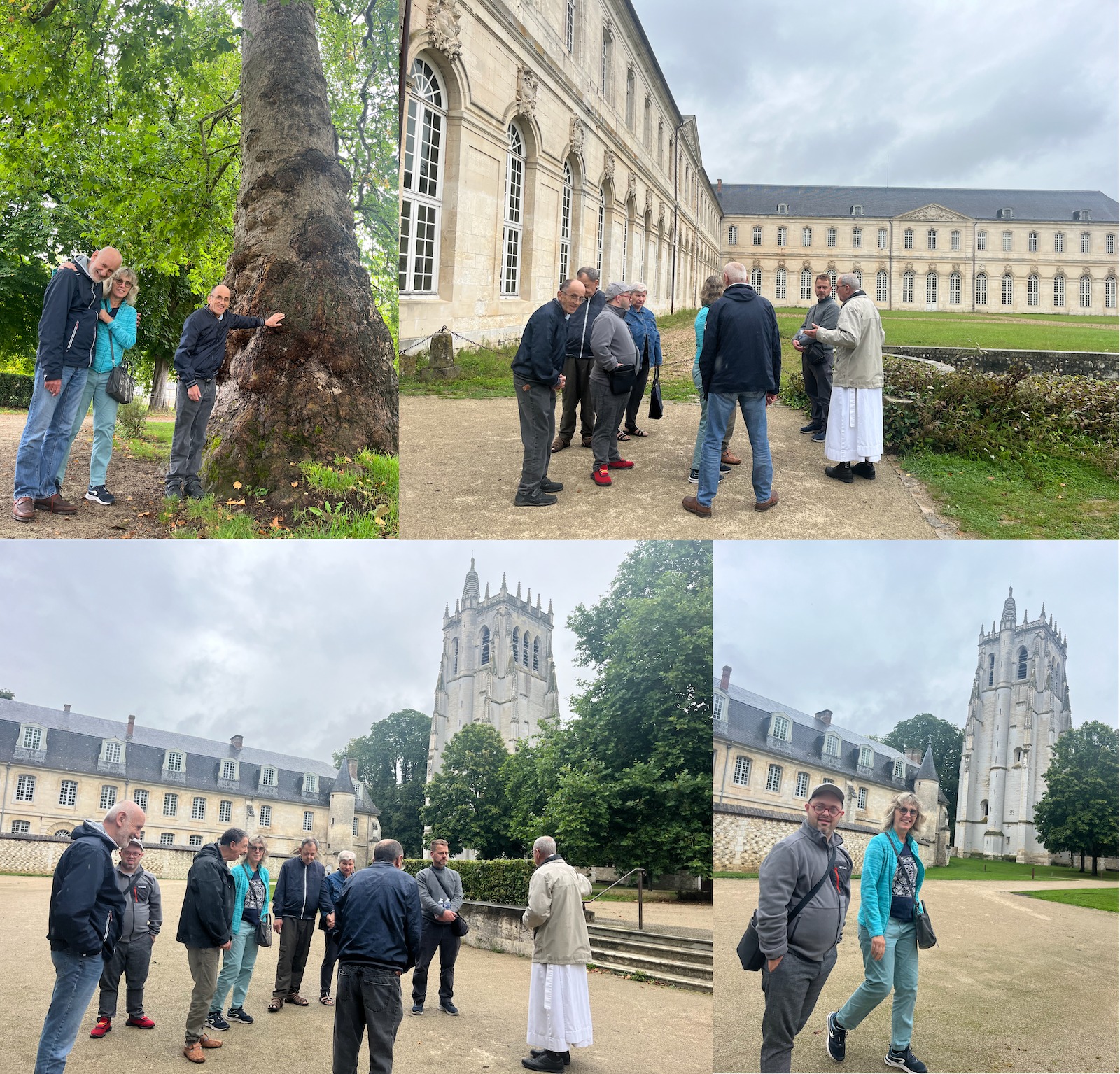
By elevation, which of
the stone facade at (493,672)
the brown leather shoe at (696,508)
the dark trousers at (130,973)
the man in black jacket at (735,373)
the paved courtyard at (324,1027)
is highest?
the man in black jacket at (735,373)

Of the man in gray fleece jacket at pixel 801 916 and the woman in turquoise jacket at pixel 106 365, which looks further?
the woman in turquoise jacket at pixel 106 365

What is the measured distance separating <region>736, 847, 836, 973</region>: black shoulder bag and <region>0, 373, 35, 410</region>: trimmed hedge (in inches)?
229

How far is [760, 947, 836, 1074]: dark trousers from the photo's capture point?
15.0 feet

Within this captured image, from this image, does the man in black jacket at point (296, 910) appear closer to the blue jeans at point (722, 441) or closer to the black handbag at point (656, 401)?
the blue jeans at point (722, 441)

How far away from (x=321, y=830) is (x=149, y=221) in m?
4.68

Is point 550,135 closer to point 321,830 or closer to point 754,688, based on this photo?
point 754,688

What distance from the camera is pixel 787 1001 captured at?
4.67 m

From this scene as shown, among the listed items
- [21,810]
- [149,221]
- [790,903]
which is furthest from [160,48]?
[790,903]

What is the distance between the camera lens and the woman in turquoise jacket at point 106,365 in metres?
5.34

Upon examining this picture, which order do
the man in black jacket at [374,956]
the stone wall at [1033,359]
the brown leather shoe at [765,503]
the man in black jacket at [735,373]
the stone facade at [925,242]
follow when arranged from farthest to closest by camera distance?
the stone wall at [1033,359] < the stone facade at [925,242] < the brown leather shoe at [765,503] < the man in black jacket at [735,373] < the man in black jacket at [374,956]

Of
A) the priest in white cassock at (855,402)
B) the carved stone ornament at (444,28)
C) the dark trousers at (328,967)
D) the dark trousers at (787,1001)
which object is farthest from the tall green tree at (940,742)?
the carved stone ornament at (444,28)

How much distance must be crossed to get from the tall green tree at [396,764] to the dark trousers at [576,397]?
125 inches

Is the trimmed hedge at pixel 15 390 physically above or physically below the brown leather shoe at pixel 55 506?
above

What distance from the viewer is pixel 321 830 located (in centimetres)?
607
